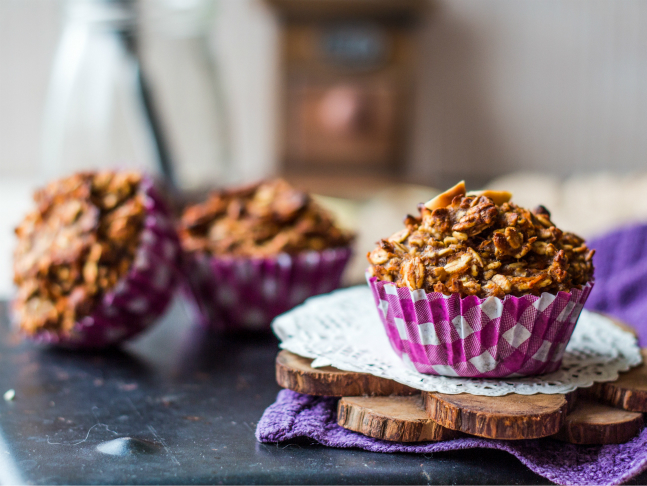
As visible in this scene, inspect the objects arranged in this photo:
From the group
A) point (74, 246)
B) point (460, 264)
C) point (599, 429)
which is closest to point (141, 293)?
point (74, 246)

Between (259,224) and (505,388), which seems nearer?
(505,388)

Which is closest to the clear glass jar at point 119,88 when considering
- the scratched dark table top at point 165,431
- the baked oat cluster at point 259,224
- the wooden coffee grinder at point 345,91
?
the baked oat cluster at point 259,224

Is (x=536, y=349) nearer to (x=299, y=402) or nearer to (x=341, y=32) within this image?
(x=299, y=402)

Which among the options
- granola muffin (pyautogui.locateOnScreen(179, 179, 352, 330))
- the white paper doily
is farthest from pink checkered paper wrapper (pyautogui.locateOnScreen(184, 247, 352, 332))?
the white paper doily

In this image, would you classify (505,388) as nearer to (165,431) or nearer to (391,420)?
(391,420)

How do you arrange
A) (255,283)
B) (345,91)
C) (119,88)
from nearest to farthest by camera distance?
1. (255,283)
2. (119,88)
3. (345,91)

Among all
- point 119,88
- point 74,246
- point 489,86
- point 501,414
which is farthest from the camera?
point 489,86

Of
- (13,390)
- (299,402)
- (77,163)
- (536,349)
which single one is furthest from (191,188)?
(536,349)

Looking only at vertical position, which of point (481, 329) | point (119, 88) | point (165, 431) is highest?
point (119, 88)
